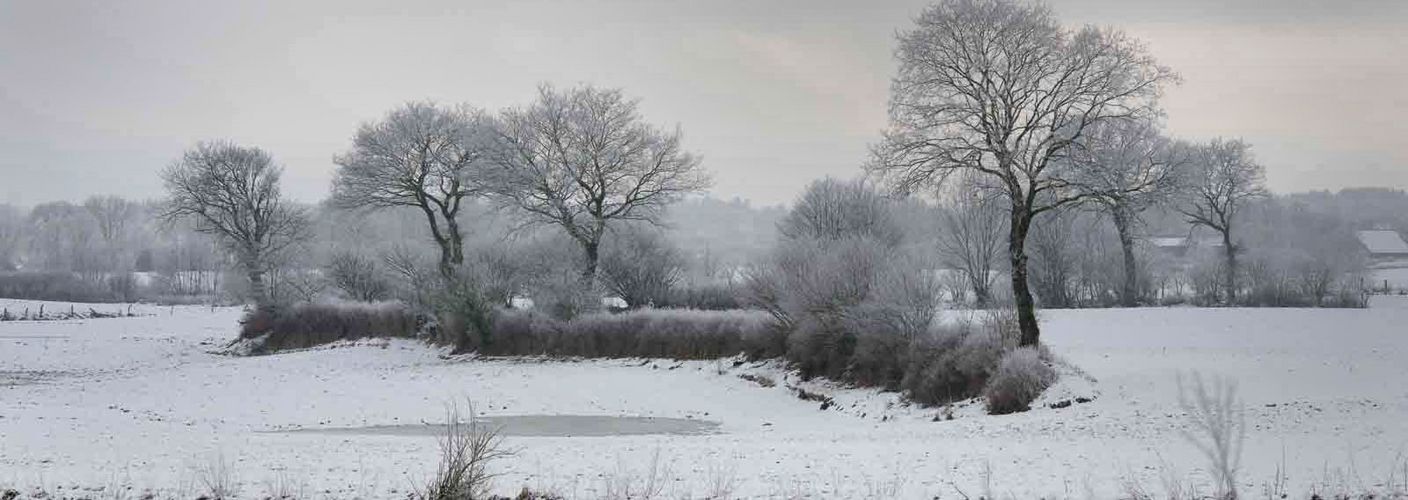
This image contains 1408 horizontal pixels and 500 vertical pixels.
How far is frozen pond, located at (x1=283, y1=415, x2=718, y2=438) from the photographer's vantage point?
71.1 ft

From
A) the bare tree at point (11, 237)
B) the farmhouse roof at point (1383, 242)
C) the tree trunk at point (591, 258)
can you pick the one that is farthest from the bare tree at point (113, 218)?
the farmhouse roof at point (1383, 242)

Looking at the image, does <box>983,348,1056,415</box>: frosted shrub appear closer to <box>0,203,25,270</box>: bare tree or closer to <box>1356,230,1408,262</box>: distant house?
<box>1356,230,1408,262</box>: distant house

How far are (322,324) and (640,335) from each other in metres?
18.7

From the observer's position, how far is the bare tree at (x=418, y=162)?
1708 inches

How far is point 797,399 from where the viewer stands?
86.7 ft

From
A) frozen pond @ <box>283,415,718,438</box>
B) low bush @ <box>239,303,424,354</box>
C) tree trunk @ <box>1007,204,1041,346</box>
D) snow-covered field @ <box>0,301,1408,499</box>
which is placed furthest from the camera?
low bush @ <box>239,303,424,354</box>

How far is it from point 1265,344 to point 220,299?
265ft

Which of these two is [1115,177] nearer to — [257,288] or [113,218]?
[257,288]

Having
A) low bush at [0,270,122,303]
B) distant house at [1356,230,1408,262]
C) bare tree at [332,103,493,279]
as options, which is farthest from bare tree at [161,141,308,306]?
distant house at [1356,230,1408,262]

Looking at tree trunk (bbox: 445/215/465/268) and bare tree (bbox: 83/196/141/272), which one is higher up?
bare tree (bbox: 83/196/141/272)

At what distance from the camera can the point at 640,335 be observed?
3622cm

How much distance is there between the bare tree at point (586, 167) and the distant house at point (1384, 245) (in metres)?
36.6

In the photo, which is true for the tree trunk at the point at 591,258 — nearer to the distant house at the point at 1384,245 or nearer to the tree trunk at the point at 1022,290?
the tree trunk at the point at 1022,290

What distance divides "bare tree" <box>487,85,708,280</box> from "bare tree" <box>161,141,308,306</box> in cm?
1753
